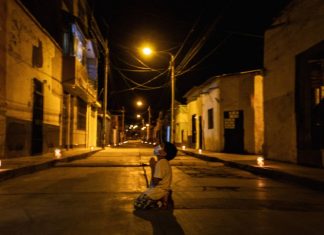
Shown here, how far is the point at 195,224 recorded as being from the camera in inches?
280

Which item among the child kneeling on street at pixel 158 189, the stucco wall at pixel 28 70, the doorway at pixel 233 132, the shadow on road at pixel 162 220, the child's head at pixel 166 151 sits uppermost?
the stucco wall at pixel 28 70

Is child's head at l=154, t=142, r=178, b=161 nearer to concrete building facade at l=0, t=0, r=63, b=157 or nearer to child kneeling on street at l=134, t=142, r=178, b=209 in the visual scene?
child kneeling on street at l=134, t=142, r=178, b=209

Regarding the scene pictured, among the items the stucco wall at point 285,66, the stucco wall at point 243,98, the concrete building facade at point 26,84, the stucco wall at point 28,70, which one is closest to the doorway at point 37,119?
the concrete building facade at point 26,84

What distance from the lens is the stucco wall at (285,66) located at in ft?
56.9

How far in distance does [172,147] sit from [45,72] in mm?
18477

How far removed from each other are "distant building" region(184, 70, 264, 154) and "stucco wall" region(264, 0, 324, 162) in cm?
533

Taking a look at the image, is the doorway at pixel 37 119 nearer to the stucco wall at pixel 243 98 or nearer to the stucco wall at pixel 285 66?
the stucco wall at pixel 285 66

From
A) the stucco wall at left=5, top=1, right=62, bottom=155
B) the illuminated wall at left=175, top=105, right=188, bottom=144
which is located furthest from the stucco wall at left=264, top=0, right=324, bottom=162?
the illuminated wall at left=175, top=105, right=188, bottom=144

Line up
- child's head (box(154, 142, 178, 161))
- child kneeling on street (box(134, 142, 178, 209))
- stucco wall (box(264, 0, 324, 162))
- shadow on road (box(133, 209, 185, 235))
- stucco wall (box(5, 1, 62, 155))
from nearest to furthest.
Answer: shadow on road (box(133, 209, 185, 235)), child kneeling on street (box(134, 142, 178, 209)), child's head (box(154, 142, 178, 161)), stucco wall (box(264, 0, 324, 162)), stucco wall (box(5, 1, 62, 155))

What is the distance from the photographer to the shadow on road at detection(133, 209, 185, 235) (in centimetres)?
664

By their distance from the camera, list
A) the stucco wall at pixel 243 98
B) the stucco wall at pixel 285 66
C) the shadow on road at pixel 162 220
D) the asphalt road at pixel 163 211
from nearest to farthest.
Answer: the shadow on road at pixel 162 220 → the asphalt road at pixel 163 211 → the stucco wall at pixel 285 66 → the stucco wall at pixel 243 98

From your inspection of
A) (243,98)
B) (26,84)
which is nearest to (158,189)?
(26,84)

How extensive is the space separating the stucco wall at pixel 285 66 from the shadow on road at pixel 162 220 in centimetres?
1109

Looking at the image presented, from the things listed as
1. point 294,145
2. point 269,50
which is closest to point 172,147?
point 294,145
